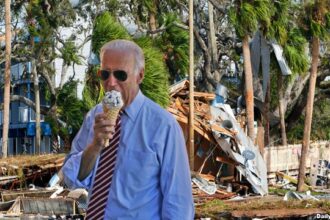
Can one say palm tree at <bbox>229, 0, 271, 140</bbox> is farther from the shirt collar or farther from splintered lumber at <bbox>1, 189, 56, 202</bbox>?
the shirt collar

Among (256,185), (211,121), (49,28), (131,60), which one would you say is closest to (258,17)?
(211,121)

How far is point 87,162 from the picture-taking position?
11.6ft

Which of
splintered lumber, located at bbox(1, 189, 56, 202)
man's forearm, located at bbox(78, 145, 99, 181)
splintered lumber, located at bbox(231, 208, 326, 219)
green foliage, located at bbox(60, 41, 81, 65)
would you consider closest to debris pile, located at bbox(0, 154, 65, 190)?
splintered lumber, located at bbox(1, 189, 56, 202)

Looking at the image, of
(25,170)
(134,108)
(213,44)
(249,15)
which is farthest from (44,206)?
(213,44)

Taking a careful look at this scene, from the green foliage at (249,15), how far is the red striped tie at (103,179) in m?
20.1

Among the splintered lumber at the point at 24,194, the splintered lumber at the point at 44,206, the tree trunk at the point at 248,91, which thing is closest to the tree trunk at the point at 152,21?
the tree trunk at the point at 248,91

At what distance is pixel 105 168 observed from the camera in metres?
3.53

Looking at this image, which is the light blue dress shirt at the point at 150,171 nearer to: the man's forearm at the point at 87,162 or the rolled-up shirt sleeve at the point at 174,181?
the rolled-up shirt sleeve at the point at 174,181

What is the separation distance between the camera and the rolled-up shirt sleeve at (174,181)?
3375 millimetres

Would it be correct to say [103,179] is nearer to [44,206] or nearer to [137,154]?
[137,154]

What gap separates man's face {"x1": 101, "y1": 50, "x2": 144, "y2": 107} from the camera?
346cm

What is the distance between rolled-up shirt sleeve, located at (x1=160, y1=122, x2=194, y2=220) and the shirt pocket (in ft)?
0.12

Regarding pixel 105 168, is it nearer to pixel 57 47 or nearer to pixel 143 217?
pixel 143 217

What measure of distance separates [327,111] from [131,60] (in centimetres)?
4225
